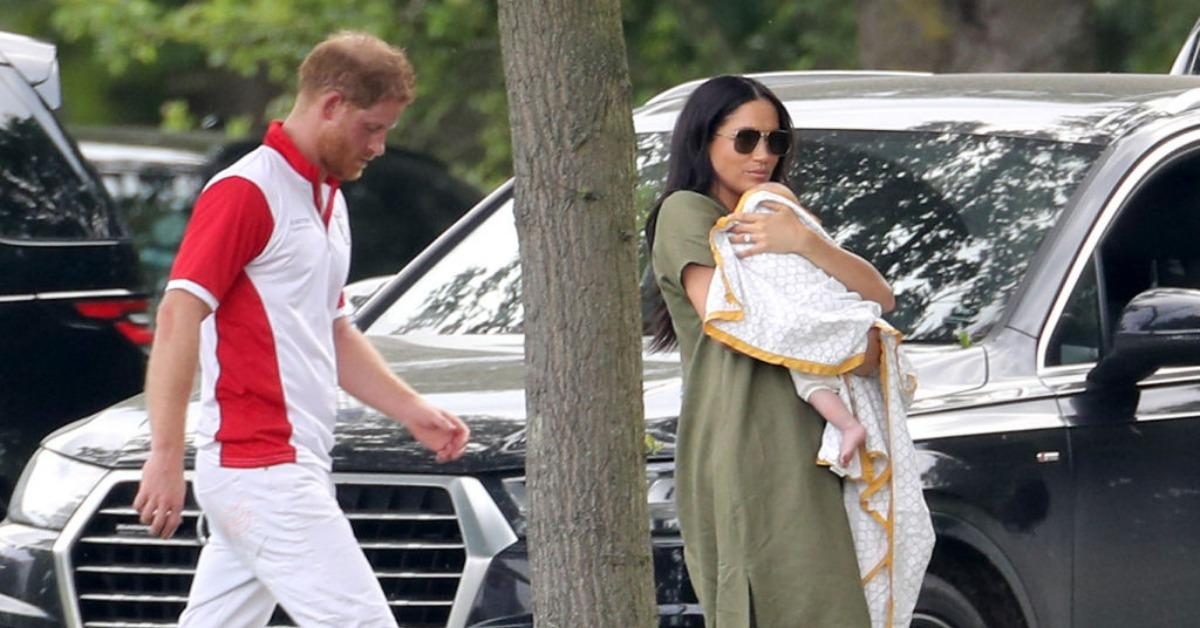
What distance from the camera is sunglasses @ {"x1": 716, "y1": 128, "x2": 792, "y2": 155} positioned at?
429 centimetres

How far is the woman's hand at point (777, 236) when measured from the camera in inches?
163

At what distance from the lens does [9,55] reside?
24.0 feet

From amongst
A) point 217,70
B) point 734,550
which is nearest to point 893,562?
point 734,550

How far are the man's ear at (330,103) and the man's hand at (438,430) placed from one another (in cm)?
59

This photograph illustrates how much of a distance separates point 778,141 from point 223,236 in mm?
1036

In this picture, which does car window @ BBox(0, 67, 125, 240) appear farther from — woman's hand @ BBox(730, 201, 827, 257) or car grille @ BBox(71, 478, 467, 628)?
woman's hand @ BBox(730, 201, 827, 257)

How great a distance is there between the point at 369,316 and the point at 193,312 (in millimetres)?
1741

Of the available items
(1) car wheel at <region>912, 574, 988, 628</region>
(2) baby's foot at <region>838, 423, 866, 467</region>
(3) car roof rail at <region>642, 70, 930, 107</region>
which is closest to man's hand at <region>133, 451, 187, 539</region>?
(2) baby's foot at <region>838, 423, 866, 467</region>

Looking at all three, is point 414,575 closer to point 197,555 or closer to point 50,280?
point 197,555

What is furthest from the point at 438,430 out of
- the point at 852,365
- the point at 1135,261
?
the point at 1135,261

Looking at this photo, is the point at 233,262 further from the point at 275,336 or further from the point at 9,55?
the point at 9,55

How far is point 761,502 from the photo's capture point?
411 cm

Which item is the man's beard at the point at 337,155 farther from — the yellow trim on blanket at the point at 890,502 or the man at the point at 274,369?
the yellow trim on blanket at the point at 890,502

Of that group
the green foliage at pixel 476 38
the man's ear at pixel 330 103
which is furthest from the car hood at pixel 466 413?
the green foliage at pixel 476 38
